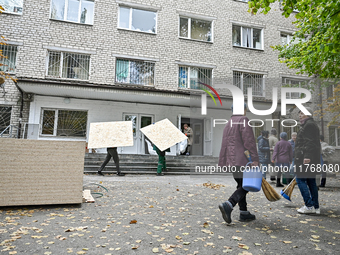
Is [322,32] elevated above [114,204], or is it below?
above

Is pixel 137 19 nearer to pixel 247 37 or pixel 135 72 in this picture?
pixel 135 72

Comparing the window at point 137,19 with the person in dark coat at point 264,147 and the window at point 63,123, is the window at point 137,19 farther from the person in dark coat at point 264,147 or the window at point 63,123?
the person in dark coat at point 264,147

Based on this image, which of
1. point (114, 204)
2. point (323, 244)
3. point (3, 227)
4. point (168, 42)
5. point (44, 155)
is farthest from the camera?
point (168, 42)

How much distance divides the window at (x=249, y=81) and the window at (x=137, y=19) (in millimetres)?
6386

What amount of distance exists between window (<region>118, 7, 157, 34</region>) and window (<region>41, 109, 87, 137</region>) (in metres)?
6.07

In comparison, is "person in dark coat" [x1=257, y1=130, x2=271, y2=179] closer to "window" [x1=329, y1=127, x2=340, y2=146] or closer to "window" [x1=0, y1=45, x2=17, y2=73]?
"window" [x1=0, y1=45, x2=17, y2=73]

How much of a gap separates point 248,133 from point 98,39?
1270cm

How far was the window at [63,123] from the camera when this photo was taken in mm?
13016

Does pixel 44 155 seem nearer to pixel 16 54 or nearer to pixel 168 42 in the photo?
pixel 16 54

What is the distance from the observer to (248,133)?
3762mm

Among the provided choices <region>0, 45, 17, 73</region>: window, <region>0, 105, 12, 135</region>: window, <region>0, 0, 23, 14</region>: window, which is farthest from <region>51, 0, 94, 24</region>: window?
<region>0, 105, 12, 135</region>: window

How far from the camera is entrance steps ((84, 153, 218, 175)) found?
34.3ft

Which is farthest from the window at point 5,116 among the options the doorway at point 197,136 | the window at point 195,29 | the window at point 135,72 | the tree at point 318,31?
the tree at point 318,31

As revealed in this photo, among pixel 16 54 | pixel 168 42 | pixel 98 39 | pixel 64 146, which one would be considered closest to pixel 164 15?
pixel 168 42
